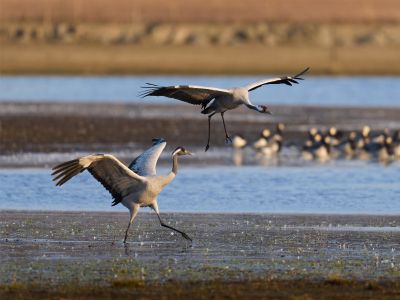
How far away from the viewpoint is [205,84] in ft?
135

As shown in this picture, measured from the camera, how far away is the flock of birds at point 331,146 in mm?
25094

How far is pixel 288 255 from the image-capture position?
1312cm

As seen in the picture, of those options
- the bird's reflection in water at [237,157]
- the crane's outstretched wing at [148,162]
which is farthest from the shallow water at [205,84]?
the crane's outstretched wing at [148,162]

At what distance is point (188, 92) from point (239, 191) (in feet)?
11.3

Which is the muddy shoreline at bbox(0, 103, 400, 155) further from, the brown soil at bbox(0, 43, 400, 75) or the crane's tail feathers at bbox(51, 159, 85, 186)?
the crane's tail feathers at bbox(51, 159, 85, 186)

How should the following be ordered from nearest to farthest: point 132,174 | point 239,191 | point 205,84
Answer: point 132,174 → point 239,191 → point 205,84

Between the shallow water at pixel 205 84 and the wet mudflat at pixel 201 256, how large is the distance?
22560mm

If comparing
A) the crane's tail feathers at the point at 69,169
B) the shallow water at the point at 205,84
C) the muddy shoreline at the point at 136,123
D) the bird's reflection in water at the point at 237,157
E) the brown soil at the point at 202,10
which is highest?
the brown soil at the point at 202,10

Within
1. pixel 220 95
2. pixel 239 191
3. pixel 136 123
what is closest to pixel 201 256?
pixel 220 95

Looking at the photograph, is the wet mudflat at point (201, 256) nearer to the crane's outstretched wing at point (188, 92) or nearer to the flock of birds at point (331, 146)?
the crane's outstretched wing at point (188, 92)

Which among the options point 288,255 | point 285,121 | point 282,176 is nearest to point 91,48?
point 285,121

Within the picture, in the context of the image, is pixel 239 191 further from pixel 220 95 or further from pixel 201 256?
pixel 201 256

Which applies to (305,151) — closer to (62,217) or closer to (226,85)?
(62,217)

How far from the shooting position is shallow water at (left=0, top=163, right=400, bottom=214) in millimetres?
17359
